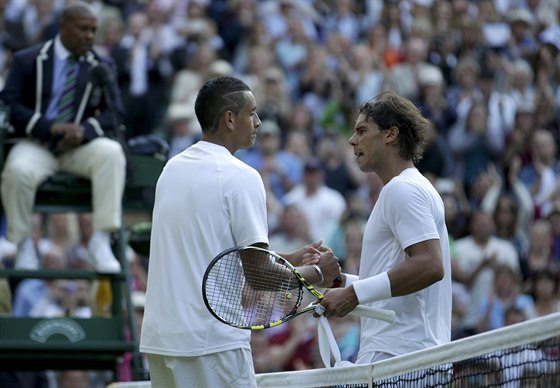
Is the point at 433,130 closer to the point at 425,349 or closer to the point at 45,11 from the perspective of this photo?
the point at 45,11

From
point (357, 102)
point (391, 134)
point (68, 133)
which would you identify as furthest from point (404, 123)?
point (357, 102)

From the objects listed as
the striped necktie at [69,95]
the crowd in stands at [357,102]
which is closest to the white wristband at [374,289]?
the striped necktie at [69,95]

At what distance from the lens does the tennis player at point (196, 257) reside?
20.2 feet

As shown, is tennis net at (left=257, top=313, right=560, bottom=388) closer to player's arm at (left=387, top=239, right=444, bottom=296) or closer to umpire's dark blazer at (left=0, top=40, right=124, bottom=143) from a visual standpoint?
player's arm at (left=387, top=239, right=444, bottom=296)

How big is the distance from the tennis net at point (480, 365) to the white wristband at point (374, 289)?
0.28 metres

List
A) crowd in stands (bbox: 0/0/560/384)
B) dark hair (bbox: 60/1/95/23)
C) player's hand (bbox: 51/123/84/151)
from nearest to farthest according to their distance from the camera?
1. player's hand (bbox: 51/123/84/151)
2. dark hair (bbox: 60/1/95/23)
3. crowd in stands (bbox: 0/0/560/384)

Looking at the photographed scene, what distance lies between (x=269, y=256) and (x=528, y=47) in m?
13.2

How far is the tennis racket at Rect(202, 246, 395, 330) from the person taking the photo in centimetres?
610

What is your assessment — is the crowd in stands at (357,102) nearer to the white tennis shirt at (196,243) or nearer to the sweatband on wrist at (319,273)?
the sweatband on wrist at (319,273)

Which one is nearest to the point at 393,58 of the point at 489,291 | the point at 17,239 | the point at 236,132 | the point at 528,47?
the point at 528,47

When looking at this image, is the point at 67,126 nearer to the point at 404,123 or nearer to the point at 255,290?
the point at 404,123

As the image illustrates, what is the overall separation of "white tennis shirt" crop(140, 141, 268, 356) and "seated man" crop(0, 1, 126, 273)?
3.77m

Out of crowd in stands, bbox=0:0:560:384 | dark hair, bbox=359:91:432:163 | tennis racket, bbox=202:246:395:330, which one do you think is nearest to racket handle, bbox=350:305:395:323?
tennis racket, bbox=202:246:395:330

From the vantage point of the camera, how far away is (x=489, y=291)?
45.6 feet
